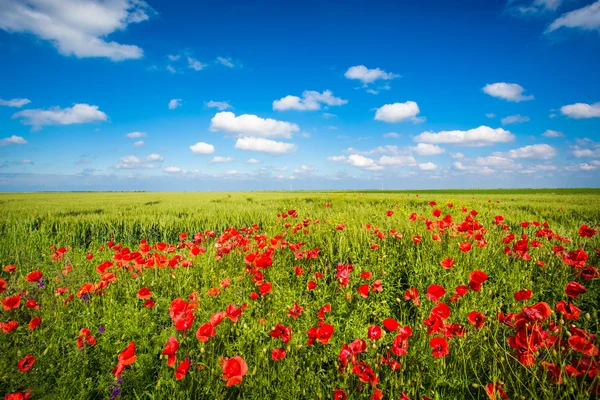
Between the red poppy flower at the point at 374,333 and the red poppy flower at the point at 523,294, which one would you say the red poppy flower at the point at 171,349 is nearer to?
the red poppy flower at the point at 374,333

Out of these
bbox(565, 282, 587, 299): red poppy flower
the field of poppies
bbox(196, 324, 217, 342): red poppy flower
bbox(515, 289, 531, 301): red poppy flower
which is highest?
bbox(565, 282, 587, 299): red poppy flower

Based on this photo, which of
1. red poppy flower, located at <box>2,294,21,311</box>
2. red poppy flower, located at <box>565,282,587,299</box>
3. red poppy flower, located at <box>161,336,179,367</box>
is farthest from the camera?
red poppy flower, located at <box>2,294,21,311</box>

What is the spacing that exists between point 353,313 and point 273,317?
74 centimetres

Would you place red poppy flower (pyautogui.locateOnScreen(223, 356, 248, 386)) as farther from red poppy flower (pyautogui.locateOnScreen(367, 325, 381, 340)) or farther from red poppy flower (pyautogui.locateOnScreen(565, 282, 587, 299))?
red poppy flower (pyautogui.locateOnScreen(565, 282, 587, 299))

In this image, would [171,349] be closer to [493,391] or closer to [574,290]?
[493,391]

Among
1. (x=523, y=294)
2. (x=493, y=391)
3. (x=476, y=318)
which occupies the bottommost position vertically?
(x=493, y=391)

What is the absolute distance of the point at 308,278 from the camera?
134 inches

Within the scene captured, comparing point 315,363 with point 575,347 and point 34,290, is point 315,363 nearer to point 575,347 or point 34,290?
point 575,347

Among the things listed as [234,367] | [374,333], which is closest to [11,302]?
[234,367]

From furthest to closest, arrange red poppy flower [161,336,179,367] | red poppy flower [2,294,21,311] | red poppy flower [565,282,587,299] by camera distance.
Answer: red poppy flower [2,294,21,311] < red poppy flower [565,282,587,299] < red poppy flower [161,336,179,367]

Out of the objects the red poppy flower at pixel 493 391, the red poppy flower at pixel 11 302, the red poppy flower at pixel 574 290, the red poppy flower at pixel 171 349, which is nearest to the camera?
the red poppy flower at pixel 493 391

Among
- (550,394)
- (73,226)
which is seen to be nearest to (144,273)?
(550,394)

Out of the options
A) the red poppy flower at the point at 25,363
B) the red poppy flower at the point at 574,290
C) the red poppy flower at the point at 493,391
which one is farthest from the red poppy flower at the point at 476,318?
the red poppy flower at the point at 25,363

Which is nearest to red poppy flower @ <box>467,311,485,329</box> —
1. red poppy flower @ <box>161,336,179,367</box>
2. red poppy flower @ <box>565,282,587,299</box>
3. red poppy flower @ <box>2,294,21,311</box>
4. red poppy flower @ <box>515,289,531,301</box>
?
red poppy flower @ <box>515,289,531,301</box>
